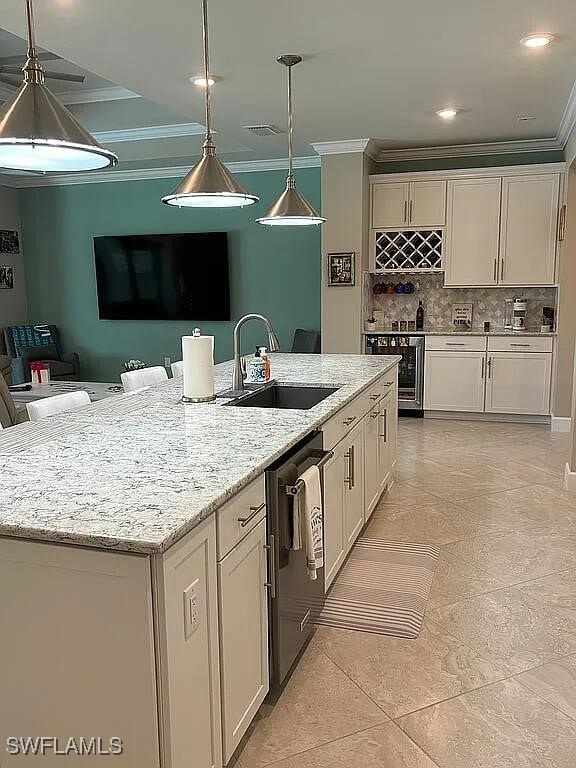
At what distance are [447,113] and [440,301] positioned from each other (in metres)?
2.27

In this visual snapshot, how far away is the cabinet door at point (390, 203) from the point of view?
6685mm

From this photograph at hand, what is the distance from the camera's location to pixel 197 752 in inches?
64.3

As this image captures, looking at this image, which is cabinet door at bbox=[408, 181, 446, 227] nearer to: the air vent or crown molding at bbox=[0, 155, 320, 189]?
crown molding at bbox=[0, 155, 320, 189]

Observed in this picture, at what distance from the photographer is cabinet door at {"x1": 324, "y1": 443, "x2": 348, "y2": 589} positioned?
2789 mm

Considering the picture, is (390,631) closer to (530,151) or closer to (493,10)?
(493,10)

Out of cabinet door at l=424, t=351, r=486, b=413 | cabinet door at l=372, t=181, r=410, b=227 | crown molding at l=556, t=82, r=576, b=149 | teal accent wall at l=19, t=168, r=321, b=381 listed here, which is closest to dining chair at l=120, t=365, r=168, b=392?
crown molding at l=556, t=82, r=576, b=149

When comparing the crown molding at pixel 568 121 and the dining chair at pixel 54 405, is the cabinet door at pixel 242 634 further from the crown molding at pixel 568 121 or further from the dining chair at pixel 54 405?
the crown molding at pixel 568 121

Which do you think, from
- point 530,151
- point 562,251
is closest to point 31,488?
point 562,251

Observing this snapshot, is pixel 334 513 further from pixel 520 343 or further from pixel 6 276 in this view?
pixel 6 276

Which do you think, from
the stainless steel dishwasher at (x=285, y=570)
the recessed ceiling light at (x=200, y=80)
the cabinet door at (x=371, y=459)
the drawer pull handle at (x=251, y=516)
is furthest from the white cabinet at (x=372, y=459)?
the recessed ceiling light at (x=200, y=80)

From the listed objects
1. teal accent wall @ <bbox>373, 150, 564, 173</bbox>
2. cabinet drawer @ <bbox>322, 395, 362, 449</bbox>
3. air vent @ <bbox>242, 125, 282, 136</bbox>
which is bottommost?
cabinet drawer @ <bbox>322, 395, 362, 449</bbox>

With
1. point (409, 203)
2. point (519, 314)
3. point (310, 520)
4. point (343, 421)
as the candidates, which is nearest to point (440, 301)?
point (519, 314)

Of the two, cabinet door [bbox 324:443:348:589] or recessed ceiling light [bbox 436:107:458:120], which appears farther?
recessed ceiling light [bbox 436:107:458:120]

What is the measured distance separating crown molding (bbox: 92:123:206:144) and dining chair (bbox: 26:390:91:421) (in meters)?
4.33
